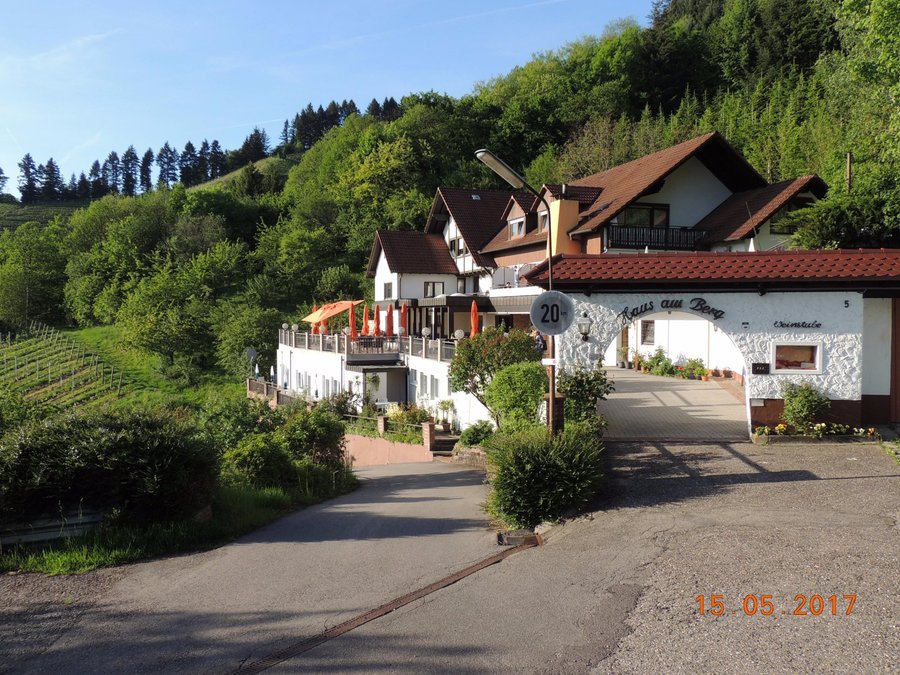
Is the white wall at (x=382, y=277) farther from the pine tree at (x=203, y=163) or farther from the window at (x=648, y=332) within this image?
the pine tree at (x=203, y=163)

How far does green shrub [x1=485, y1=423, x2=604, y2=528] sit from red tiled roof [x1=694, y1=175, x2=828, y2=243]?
18699 millimetres

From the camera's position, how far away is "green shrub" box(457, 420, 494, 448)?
18.8m

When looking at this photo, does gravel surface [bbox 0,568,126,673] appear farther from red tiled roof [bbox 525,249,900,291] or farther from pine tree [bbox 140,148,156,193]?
pine tree [bbox 140,148,156,193]

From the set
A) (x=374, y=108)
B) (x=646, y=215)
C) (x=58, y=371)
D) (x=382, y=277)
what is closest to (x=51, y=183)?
(x=374, y=108)

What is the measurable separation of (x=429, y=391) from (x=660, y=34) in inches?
2400

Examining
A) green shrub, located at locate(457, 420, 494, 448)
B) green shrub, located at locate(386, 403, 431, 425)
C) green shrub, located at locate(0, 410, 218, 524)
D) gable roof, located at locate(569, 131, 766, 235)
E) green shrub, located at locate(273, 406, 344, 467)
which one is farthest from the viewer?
gable roof, located at locate(569, 131, 766, 235)

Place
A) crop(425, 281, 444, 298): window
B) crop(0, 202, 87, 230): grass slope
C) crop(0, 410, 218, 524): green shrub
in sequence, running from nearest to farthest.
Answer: crop(0, 410, 218, 524): green shrub < crop(425, 281, 444, 298): window < crop(0, 202, 87, 230): grass slope

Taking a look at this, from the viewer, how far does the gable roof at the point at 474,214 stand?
38.7 meters

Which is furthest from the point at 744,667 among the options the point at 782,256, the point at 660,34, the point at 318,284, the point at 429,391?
the point at 660,34

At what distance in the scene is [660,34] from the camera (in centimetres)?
7131

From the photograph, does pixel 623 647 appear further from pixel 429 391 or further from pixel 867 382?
pixel 429 391

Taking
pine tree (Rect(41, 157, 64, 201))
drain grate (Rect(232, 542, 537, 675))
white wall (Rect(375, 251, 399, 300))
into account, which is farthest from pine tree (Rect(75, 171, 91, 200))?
drain grate (Rect(232, 542, 537, 675))

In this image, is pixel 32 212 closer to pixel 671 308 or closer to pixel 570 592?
pixel 671 308
